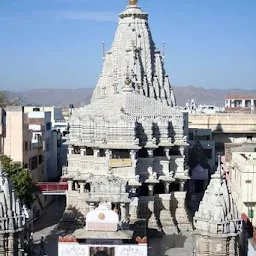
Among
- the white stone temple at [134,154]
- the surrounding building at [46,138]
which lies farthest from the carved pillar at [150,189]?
the surrounding building at [46,138]

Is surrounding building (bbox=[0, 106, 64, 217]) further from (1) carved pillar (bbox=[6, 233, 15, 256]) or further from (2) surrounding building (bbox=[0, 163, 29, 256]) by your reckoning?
(1) carved pillar (bbox=[6, 233, 15, 256])

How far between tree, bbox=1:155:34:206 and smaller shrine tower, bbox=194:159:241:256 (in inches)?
630

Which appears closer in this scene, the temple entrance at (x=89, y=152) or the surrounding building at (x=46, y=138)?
the temple entrance at (x=89, y=152)

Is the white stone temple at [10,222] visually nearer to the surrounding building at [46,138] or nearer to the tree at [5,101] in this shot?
the surrounding building at [46,138]

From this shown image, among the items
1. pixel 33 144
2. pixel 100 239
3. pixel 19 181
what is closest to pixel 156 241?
pixel 19 181

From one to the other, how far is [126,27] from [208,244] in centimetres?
2770

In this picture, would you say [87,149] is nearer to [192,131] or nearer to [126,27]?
[126,27]

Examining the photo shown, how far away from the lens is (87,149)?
3712 cm

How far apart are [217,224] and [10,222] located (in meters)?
6.94

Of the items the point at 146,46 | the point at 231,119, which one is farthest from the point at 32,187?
the point at 231,119

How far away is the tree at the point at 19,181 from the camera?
35.3m

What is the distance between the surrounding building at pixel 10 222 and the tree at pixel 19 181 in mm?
13599

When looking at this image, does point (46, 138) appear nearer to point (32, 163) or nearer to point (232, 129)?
point (32, 163)

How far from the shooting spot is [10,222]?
2106 centimetres
